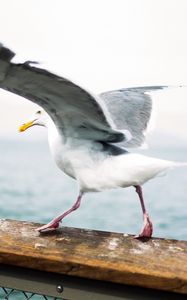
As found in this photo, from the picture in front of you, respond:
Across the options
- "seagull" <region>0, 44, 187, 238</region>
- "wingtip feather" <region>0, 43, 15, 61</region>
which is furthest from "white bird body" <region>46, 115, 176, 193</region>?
"wingtip feather" <region>0, 43, 15, 61</region>

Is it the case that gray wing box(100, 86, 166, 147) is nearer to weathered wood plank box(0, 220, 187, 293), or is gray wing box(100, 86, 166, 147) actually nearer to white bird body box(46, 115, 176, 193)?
white bird body box(46, 115, 176, 193)

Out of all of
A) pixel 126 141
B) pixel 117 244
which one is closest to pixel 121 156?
pixel 126 141

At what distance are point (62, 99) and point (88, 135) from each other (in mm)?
96

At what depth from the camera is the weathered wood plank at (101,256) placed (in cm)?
64

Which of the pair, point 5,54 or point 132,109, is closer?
point 5,54

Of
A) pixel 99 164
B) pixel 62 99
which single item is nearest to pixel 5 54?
pixel 62 99

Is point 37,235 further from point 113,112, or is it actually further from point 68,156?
point 113,112

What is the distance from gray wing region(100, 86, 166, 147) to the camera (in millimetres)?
894

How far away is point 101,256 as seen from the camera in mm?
688

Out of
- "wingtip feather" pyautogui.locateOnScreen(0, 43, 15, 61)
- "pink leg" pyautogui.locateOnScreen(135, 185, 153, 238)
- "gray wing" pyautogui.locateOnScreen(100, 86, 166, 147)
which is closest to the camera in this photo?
"wingtip feather" pyautogui.locateOnScreen(0, 43, 15, 61)

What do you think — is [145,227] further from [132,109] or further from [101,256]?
[132,109]

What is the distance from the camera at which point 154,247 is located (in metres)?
0.72

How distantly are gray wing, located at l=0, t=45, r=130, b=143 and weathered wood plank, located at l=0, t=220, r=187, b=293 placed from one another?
0.49 ft

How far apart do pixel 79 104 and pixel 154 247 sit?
0.73 ft
